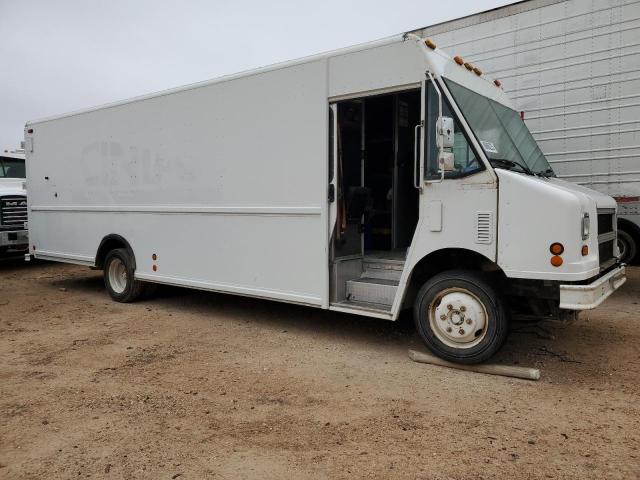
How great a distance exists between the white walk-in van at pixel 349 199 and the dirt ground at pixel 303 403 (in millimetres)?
565

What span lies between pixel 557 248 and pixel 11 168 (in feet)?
43.5

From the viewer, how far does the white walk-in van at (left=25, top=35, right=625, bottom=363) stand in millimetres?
4727

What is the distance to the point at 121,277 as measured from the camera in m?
8.52

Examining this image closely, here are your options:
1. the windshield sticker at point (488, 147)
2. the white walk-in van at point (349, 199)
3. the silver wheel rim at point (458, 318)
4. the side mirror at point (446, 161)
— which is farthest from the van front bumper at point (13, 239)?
the windshield sticker at point (488, 147)

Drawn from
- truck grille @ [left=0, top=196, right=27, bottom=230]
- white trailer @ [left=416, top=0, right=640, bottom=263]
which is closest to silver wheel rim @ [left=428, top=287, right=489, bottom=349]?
white trailer @ [left=416, top=0, right=640, bottom=263]

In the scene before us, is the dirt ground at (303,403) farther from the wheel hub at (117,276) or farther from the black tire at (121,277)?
the wheel hub at (117,276)

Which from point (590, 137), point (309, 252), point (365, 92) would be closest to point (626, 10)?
point (590, 137)

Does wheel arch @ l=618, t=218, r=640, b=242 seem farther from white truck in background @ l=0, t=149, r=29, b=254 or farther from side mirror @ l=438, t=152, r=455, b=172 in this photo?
white truck in background @ l=0, t=149, r=29, b=254

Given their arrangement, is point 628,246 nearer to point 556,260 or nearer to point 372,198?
point 372,198

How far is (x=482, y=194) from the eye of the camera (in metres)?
4.77

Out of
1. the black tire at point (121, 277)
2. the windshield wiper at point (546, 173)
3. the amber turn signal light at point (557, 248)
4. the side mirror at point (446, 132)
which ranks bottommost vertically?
the black tire at point (121, 277)

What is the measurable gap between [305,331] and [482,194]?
276 cm

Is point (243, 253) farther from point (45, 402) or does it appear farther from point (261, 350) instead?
point (45, 402)

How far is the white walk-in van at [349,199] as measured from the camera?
4.73 m
